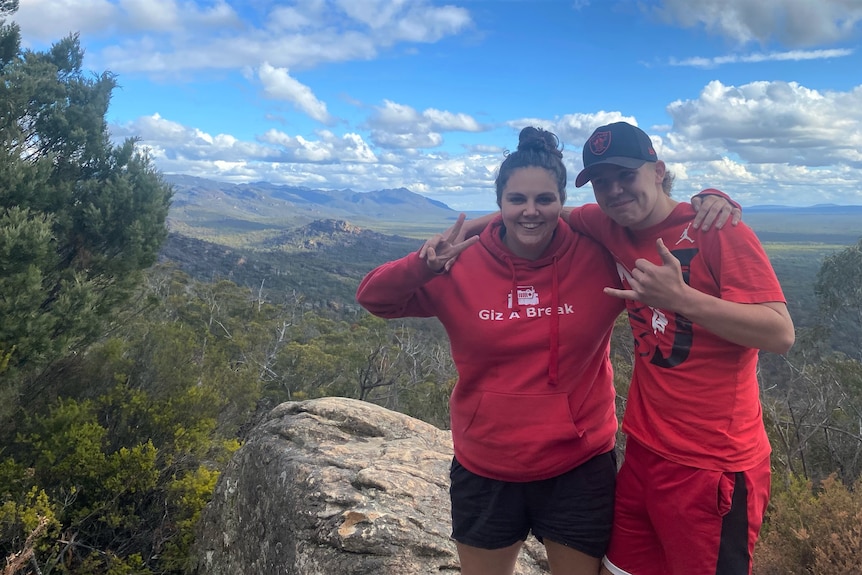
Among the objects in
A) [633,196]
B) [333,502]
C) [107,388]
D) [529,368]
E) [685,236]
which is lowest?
[107,388]

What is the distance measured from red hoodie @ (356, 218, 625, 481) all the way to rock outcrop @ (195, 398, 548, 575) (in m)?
1.49

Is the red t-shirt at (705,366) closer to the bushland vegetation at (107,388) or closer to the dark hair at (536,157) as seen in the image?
the dark hair at (536,157)

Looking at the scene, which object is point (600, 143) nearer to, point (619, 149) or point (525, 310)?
point (619, 149)

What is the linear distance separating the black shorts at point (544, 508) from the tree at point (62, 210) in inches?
273

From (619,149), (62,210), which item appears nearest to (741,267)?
(619,149)

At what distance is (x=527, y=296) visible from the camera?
212 centimetres

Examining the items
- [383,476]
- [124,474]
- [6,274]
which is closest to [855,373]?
[383,476]

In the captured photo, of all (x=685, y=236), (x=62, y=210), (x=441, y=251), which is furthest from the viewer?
(x=62, y=210)

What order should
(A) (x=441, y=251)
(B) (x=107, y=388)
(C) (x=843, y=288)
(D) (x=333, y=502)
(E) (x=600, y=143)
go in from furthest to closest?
(C) (x=843, y=288), (B) (x=107, y=388), (D) (x=333, y=502), (A) (x=441, y=251), (E) (x=600, y=143)

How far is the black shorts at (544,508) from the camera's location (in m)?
2.06

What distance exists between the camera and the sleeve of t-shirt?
171cm

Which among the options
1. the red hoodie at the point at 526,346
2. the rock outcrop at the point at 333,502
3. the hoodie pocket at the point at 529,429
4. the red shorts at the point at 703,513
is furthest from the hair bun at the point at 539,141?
the rock outcrop at the point at 333,502

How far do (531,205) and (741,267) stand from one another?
2.45ft

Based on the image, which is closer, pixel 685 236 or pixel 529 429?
pixel 685 236
